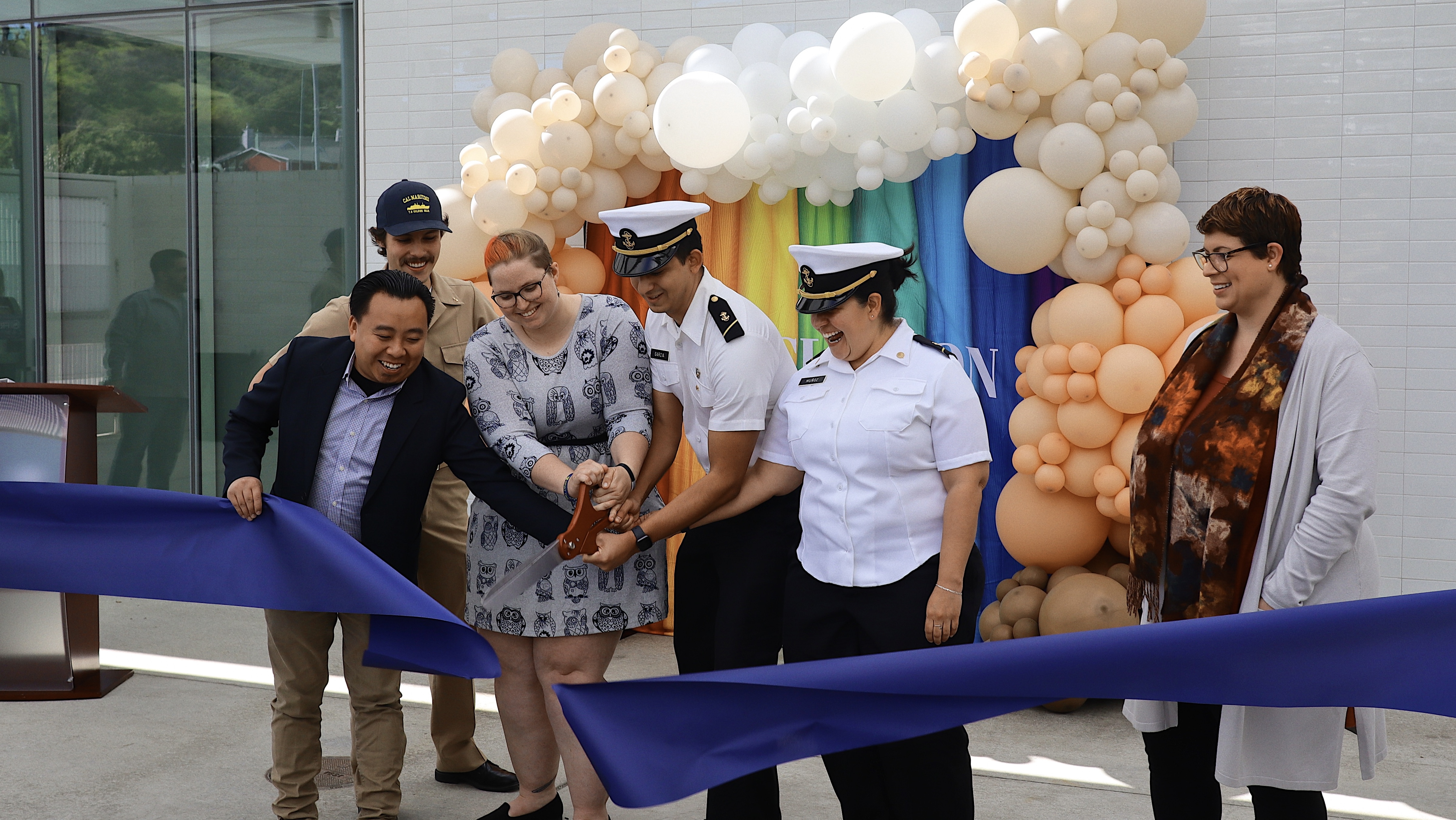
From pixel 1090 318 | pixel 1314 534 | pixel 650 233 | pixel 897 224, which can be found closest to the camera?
pixel 1314 534

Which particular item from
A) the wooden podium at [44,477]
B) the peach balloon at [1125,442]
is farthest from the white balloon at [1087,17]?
the wooden podium at [44,477]

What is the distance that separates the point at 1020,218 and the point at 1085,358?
535 mm

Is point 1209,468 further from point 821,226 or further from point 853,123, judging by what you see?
point 821,226

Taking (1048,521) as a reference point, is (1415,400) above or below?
above

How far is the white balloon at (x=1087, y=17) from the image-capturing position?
12.7ft

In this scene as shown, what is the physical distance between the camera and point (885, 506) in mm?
2434

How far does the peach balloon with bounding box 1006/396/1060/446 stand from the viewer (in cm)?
408

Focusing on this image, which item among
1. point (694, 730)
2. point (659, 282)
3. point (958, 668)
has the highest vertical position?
point (659, 282)

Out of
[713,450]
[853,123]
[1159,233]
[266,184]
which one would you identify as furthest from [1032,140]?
[266,184]

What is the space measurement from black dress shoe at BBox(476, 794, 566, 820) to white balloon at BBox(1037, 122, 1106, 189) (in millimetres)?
2598

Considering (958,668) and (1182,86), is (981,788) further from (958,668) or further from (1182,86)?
(1182,86)

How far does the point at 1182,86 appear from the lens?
3.96 m

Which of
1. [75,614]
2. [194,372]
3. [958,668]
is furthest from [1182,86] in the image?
[194,372]

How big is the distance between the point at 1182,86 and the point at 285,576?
3.27 metres
